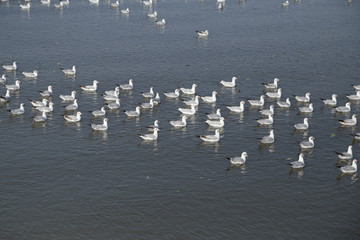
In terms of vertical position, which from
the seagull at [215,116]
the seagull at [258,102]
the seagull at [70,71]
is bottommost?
the seagull at [215,116]

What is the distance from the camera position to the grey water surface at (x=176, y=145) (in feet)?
137

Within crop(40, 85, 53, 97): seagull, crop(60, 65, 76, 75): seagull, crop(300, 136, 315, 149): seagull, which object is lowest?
crop(300, 136, 315, 149): seagull

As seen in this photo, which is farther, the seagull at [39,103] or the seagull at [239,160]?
the seagull at [39,103]

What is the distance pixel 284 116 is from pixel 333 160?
12149 mm

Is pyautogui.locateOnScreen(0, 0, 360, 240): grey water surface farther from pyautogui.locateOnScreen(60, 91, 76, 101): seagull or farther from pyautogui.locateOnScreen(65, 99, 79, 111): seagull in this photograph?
pyautogui.locateOnScreen(60, 91, 76, 101): seagull

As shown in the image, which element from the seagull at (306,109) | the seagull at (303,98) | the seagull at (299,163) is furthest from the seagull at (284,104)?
the seagull at (299,163)

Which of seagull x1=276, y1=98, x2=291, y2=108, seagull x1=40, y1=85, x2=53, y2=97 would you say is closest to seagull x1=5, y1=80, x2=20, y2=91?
seagull x1=40, y1=85, x2=53, y2=97

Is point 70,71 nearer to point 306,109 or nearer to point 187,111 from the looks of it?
point 187,111

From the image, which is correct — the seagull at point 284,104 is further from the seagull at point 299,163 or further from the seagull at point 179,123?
the seagull at point 299,163

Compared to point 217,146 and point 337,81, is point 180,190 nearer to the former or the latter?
point 217,146

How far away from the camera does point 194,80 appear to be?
75500mm

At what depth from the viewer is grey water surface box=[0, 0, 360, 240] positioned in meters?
41.9

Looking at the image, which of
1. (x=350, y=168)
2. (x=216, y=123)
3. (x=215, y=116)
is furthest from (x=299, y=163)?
(x=215, y=116)

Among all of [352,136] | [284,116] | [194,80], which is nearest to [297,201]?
[352,136]
